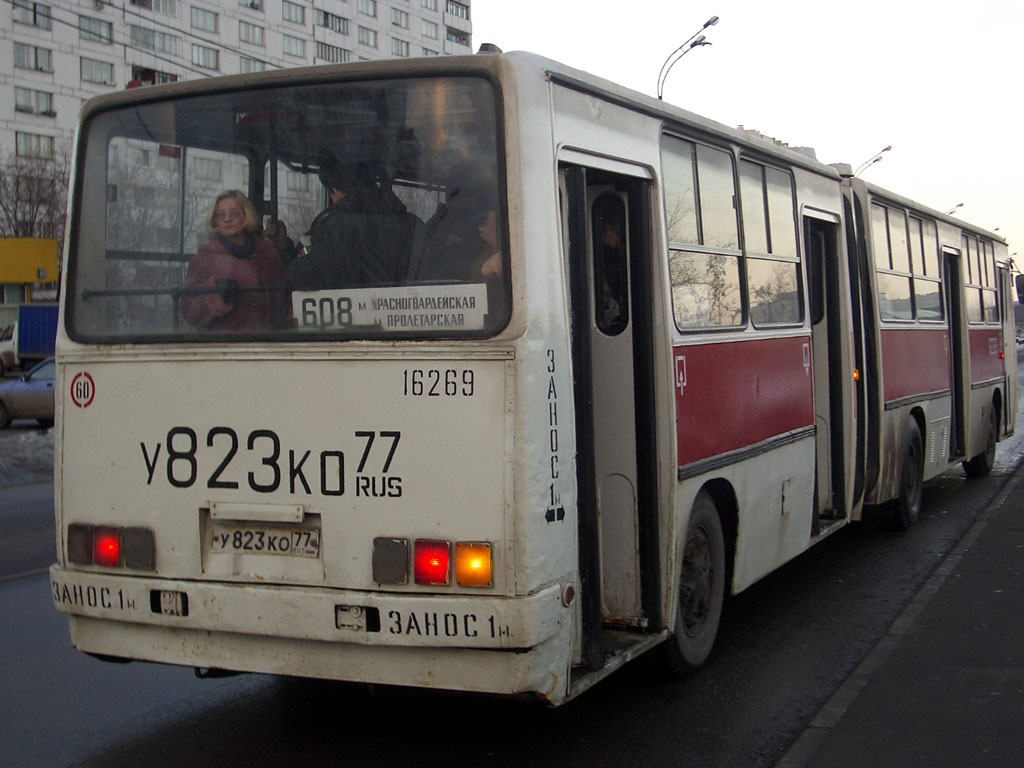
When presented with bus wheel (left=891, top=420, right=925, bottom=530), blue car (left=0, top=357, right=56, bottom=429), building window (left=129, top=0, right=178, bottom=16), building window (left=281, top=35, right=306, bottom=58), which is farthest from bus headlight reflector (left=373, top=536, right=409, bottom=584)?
building window (left=281, top=35, right=306, bottom=58)

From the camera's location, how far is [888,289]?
10.7m

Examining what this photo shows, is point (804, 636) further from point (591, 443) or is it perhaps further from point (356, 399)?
point (356, 399)

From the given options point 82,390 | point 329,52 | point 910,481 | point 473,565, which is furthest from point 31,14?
point 473,565

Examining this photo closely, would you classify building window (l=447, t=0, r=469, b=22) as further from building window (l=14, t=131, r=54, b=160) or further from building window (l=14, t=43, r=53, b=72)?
building window (l=14, t=131, r=54, b=160)

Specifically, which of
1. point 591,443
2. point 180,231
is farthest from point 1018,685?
point 180,231

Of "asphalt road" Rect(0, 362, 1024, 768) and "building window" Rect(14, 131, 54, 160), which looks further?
"building window" Rect(14, 131, 54, 160)

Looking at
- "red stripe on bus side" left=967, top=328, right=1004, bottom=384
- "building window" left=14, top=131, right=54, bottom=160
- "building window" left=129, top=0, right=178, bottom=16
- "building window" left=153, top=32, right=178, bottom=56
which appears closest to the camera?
"red stripe on bus side" left=967, top=328, right=1004, bottom=384

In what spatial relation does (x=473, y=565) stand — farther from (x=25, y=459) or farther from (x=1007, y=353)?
(x=25, y=459)

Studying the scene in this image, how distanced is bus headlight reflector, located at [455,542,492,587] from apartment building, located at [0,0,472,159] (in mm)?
62249

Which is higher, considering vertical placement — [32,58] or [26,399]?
[32,58]

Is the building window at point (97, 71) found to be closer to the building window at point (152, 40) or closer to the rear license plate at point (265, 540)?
the building window at point (152, 40)

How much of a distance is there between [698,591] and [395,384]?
2445mm

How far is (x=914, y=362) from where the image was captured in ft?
37.3

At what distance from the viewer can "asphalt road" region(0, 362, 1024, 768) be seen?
5426mm
